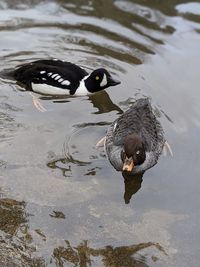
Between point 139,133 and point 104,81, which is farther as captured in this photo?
point 104,81

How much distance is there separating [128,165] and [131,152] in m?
0.16

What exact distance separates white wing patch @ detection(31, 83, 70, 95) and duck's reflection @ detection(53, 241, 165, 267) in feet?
10.8

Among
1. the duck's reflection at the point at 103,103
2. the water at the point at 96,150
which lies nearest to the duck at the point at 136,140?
the water at the point at 96,150

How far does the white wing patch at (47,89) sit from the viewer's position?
330 inches

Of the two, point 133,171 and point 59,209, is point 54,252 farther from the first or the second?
point 133,171

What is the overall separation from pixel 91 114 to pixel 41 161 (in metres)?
1.45

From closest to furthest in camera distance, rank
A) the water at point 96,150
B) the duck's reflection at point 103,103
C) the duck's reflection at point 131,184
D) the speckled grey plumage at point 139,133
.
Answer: the water at point 96,150
the duck's reflection at point 131,184
the speckled grey plumage at point 139,133
the duck's reflection at point 103,103

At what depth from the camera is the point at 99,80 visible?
8391 mm

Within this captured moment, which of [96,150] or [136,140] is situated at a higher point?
[136,140]

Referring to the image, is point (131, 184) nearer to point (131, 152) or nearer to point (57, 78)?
point (131, 152)

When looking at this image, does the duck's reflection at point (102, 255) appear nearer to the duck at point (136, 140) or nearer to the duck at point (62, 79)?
the duck at point (136, 140)

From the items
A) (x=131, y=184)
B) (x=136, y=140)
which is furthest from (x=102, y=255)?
(x=136, y=140)

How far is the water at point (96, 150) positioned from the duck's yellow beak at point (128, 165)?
21 cm

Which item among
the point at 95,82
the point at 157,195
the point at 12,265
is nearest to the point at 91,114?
the point at 95,82
